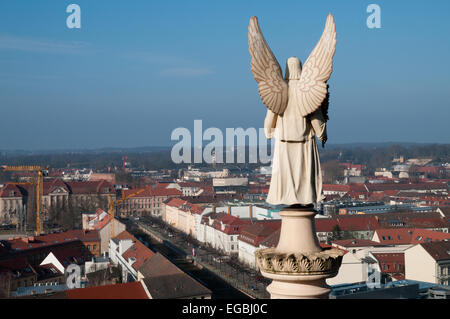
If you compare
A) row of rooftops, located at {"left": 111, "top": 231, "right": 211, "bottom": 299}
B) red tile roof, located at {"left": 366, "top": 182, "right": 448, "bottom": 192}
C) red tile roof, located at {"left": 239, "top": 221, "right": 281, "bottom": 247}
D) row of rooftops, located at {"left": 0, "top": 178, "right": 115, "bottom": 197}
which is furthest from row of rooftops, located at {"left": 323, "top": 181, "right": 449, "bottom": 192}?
row of rooftops, located at {"left": 111, "top": 231, "right": 211, "bottom": 299}

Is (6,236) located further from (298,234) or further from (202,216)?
(298,234)

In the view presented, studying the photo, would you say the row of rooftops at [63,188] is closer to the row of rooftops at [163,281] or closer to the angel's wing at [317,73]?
the row of rooftops at [163,281]

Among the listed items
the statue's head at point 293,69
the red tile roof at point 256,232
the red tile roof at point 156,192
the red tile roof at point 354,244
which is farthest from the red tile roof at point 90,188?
the statue's head at point 293,69

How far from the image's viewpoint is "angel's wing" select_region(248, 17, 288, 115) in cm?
479

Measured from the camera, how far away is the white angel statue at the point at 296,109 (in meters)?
4.75

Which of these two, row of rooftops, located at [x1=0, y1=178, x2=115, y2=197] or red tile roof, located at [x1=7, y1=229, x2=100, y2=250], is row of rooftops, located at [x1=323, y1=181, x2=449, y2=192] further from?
red tile roof, located at [x1=7, y1=229, x2=100, y2=250]

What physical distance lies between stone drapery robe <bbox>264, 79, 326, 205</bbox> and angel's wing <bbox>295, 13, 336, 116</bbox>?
7 cm

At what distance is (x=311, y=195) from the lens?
Answer: 15.7ft

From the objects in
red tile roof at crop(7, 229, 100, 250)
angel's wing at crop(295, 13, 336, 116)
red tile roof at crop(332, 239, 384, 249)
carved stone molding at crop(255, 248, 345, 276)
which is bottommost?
red tile roof at crop(7, 229, 100, 250)

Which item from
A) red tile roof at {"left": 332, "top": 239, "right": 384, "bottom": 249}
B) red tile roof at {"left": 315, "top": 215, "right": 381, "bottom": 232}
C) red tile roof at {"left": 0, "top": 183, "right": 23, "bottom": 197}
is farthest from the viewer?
red tile roof at {"left": 0, "top": 183, "right": 23, "bottom": 197}

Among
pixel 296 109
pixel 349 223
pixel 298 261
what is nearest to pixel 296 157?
pixel 296 109

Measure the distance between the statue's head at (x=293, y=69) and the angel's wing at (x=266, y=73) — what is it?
9 centimetres
